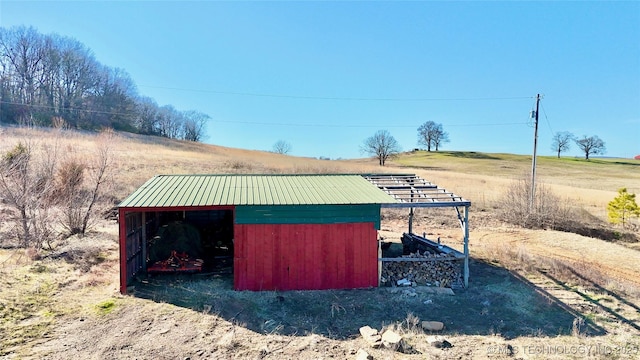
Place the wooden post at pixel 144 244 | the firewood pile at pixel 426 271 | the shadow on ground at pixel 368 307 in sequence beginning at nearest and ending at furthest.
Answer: the shadow on ground at pixel 368 307 < the firewood pile at pixel 426 271 < the wooden post at pixel 144 244

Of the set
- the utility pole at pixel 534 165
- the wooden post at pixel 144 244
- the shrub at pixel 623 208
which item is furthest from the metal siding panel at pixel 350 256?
the shrub at pixel 623 208

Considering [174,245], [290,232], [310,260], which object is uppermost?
[290,232]

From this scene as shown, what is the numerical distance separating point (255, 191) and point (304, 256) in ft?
8.21

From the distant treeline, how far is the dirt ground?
128ft

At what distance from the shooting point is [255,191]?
11.0 m

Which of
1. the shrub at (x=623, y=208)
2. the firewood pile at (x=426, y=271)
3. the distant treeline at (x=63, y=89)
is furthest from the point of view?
the distant treeline at (x=63, y=89)

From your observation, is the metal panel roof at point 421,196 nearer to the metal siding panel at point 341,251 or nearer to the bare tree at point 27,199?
the metal siding panel at point 341,251

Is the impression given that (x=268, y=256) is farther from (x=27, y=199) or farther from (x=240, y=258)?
(x=27, y=199)

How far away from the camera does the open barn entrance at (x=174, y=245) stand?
35.5 feet

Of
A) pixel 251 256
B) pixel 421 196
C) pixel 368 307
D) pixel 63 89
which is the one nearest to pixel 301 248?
pixel 251 256

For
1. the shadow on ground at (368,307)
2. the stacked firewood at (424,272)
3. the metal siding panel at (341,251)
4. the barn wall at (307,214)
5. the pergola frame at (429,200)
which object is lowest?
the shadow on ground at (368,307)

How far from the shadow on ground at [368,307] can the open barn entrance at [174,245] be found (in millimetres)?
605

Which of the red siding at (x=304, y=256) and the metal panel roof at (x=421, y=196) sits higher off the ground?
the metal panel roof at (x=421, y=196)

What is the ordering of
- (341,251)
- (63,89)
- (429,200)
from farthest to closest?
1. (63,89)
2. (429,200)
3. (341,251)
